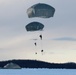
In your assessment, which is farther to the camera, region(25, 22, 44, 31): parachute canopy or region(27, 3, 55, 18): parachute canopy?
region(25, 22, 44, 31): parachute canopy

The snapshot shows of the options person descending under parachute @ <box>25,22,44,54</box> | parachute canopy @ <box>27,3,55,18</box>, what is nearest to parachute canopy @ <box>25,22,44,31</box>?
person descending under parachute @ <box>25,22,44,54</box>

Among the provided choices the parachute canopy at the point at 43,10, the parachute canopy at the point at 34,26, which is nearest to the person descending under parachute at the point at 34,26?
the parachute canopy at the point at 34,26

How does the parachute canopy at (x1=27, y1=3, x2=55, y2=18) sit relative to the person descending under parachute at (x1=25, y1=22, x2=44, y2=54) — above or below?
above

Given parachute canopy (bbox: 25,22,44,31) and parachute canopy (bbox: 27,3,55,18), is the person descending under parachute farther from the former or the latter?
parachute canopy (bbox: 27,3,55,18)

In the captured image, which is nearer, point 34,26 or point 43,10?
point 43,10

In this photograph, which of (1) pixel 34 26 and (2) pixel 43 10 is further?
(1) pixel 34 26

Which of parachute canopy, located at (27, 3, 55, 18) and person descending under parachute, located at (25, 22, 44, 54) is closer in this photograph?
parachute canopy, located at (27, 3, 55, 18)

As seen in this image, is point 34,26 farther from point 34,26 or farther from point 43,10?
point 43,10

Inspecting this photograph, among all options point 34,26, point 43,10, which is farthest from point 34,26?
point 43,10

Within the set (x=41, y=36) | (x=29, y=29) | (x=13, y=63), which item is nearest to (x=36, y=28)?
(x=29, y=29)

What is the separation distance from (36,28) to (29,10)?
3272mm

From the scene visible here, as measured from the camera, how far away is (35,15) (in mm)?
69188

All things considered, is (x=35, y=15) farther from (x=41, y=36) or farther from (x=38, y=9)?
(x=41, y=36)

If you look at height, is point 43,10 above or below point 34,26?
above
